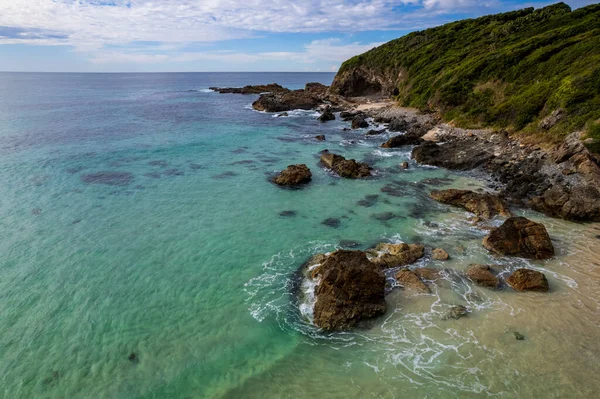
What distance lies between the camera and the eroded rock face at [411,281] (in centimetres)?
1650

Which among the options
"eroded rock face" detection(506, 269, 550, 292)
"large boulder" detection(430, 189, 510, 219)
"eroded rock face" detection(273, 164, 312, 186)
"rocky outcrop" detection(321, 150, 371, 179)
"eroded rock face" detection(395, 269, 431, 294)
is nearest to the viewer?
"eroded rock face" detection(506, 269, 550, 292)

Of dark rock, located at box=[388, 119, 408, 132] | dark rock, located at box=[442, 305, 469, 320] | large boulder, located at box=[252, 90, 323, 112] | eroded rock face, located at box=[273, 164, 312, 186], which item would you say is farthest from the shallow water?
large boulder, located at box=[252, 90, 323, 112]

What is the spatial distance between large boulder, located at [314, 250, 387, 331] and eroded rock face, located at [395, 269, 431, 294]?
183cm

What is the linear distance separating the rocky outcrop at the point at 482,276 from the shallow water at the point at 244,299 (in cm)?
51

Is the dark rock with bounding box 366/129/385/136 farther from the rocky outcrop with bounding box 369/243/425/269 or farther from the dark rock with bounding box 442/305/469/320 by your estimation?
the dark rock with bounding box 442/305/469/320

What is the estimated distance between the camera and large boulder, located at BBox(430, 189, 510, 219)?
2416cm

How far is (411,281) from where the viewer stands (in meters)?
16.9

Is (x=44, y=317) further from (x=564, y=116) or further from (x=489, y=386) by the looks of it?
(x=564, y=116)

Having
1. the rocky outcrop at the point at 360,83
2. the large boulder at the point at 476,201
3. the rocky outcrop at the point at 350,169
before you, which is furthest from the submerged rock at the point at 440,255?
the rocky outcrop at the point at 360,83

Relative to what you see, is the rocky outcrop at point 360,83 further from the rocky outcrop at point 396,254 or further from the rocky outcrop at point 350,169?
the rocky outcrop at point 396,254

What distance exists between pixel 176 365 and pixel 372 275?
907 centimetres

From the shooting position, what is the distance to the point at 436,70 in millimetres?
63031

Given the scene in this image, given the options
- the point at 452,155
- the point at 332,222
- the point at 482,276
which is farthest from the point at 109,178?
the point at 452,155

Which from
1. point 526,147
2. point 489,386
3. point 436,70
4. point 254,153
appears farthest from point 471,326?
point 436,70
